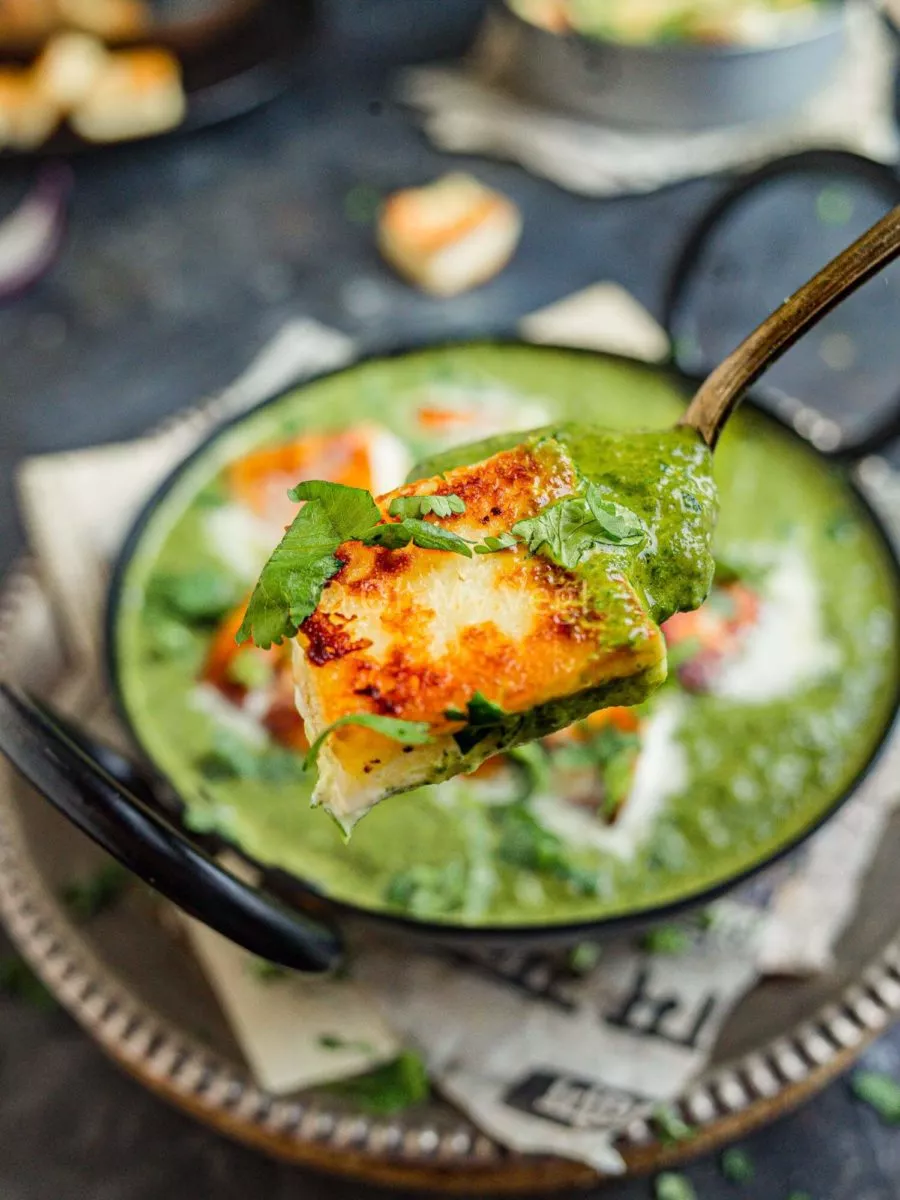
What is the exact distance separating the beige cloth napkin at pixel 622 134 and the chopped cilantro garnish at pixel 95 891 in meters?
3.26

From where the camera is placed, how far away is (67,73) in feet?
14.6

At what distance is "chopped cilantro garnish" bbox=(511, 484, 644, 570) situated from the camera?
1.36 m

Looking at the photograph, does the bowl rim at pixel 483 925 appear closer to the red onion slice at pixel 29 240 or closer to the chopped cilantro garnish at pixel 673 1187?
the chopped cilantro garnish at pixel 673 1187

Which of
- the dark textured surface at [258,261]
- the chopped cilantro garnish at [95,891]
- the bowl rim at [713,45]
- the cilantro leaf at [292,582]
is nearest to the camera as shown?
the cilantro leaf at [292,582]

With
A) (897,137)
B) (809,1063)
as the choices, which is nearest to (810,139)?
(897,137)

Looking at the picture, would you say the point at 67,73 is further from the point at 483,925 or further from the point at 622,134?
the point at 483,925

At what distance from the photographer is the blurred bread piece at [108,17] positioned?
475 centimetres

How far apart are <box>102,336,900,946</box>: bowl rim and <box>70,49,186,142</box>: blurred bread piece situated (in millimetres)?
1932

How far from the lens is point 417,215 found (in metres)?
4.38

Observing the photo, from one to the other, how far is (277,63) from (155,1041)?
3619mm

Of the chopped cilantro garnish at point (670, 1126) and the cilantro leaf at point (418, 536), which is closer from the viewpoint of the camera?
the cilantro leaf at point (418, 536)

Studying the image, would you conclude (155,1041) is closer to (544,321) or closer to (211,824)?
(211,824)

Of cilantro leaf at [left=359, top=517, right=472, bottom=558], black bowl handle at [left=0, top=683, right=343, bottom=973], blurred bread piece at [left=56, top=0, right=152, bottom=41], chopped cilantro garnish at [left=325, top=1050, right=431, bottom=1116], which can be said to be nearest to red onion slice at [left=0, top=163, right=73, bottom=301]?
blurred bread piece at [left=56, top=0, right=152, bottom=41]

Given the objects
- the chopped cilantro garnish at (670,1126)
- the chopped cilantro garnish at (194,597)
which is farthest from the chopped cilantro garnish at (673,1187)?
the chopped cilantro garnish at (194,597)
